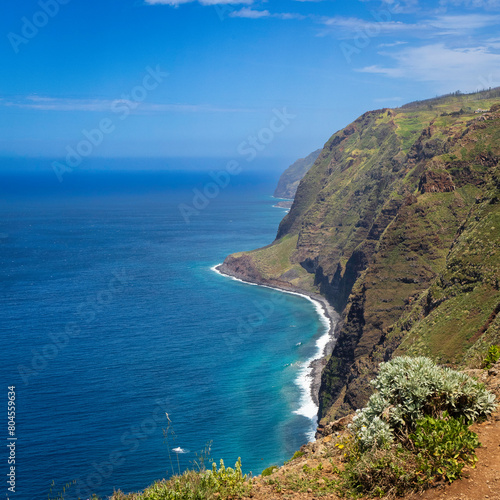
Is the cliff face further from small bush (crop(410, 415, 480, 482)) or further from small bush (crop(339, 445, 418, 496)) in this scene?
small bush (crop(339, 445, 418, 496))

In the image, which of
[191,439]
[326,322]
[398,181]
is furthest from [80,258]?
[191,439]

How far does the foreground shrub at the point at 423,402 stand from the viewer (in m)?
13.3

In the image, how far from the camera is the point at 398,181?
145375 mm

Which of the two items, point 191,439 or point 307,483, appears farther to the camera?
point 191,439

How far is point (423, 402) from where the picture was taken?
13594 mm

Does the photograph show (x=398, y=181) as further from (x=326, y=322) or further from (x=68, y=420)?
(x=68, y=420)

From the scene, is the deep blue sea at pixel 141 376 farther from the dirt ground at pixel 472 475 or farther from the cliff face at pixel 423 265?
the dirt ground at pixel 472 475

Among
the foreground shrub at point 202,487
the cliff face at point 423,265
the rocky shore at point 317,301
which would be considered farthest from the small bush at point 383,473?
the rocky shore at point 317,301

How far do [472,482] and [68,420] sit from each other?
7854cm

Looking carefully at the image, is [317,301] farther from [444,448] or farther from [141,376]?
[444,448]

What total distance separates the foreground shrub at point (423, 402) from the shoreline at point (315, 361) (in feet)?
230

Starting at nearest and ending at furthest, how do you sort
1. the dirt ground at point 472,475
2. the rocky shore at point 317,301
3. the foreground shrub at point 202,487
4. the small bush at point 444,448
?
the dirt ground at point 472,475 < the small bush at point 444,448 < the foreground shrub at point 202,487 < the rocky shore at point 317,301

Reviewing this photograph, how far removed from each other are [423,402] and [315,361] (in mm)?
102046

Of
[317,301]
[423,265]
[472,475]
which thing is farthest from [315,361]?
[472,475]
